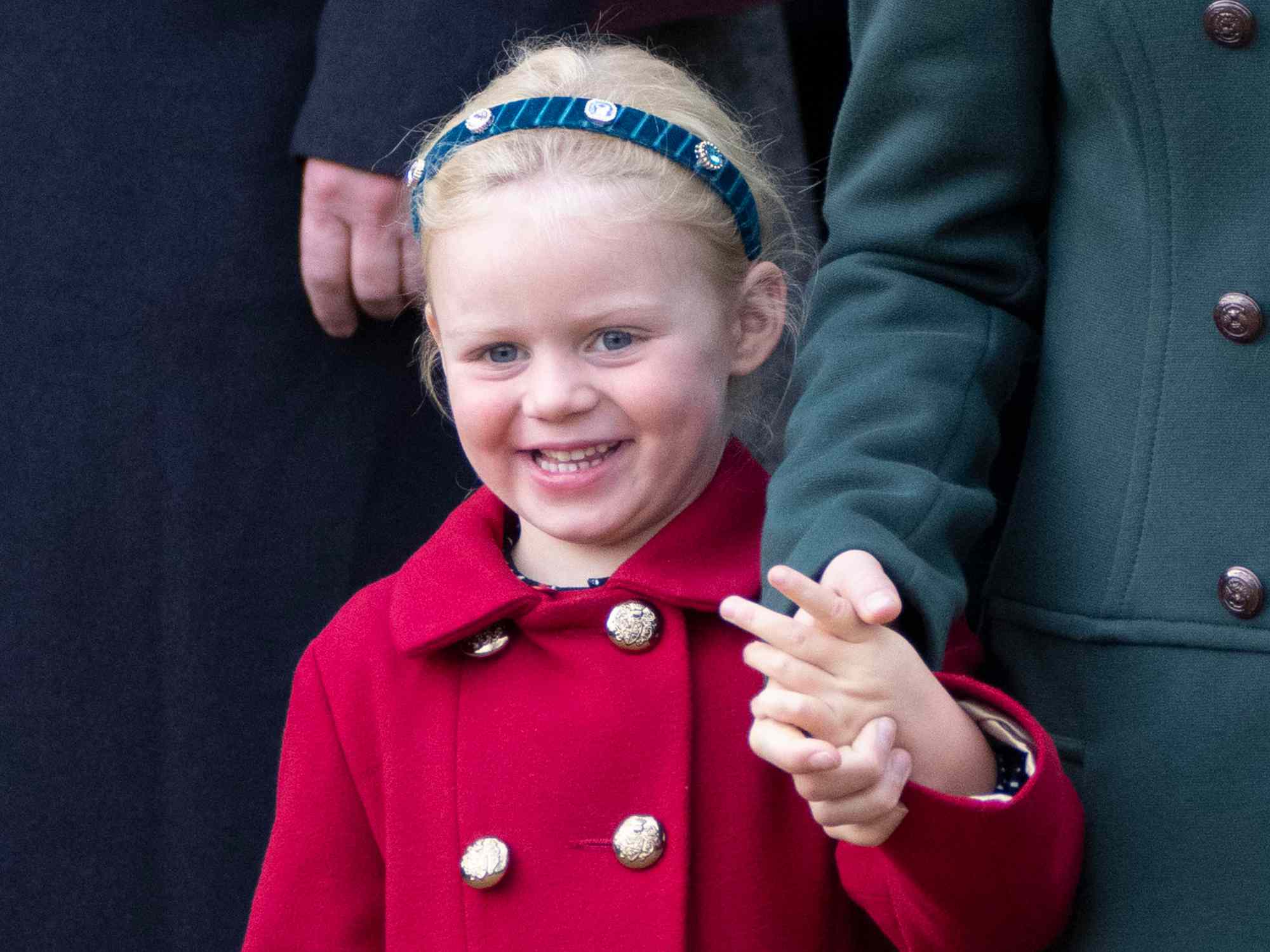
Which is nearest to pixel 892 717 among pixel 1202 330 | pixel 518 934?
pixel 1202 330

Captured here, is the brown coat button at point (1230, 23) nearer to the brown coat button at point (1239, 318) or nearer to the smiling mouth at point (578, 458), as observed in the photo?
the brown coat button at point (1239, 318)

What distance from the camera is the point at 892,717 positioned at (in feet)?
4.28

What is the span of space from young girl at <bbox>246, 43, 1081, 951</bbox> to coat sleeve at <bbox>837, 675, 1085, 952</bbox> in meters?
0.04

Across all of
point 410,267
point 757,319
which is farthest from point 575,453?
point 410,267

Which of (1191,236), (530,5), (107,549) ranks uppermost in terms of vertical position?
(530,5)

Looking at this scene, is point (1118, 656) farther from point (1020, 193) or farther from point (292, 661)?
point (292, 661)

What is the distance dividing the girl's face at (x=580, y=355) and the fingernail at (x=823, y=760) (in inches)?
20.2

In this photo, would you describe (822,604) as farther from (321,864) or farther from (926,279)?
(321,864)

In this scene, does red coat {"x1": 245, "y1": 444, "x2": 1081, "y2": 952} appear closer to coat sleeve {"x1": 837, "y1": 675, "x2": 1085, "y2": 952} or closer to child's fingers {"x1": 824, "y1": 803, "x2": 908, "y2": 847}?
coat sleeve {"x1": 837, "y1": 675, "x2": 1085, "y2": 952}

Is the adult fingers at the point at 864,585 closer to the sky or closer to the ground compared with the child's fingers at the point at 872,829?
closer to the sky

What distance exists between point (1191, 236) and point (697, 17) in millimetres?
1078

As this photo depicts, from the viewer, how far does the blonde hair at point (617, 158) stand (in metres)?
1.72

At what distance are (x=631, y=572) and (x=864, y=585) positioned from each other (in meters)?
0.45

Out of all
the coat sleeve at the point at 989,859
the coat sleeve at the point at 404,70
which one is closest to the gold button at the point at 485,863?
the coat sleeve at the point at 989,859
